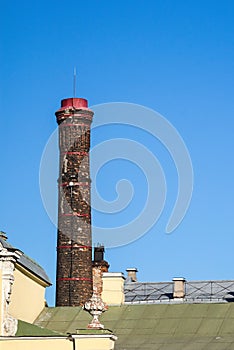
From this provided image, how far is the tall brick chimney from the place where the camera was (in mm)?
80688

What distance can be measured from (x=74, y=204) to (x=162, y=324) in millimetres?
27007

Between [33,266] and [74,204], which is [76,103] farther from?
[33,266]

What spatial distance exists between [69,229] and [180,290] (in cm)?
1230

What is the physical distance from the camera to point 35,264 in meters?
57.0

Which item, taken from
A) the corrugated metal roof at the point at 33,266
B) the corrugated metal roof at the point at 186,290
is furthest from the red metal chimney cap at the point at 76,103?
the corrugated metal roof at the point at 33,266

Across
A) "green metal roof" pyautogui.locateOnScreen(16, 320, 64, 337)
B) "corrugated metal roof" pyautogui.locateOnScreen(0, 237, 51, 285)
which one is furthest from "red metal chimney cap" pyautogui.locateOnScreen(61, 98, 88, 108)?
"green metal roof" pyautogui.locateOnScreen(16, 320, 64, 337)

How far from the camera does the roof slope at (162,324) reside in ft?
176

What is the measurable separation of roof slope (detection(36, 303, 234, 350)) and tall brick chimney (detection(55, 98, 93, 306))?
2202cm

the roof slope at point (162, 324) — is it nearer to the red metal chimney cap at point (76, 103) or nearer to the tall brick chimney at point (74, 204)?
the tall brick chimney at point (74, 204)

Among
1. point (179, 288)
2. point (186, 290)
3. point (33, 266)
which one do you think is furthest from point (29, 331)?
point (186, 290)

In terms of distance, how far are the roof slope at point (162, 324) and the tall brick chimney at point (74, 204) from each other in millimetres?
22016

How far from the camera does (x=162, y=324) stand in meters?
55.8

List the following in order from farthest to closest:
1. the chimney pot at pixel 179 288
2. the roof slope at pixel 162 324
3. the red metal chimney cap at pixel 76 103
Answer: the red metal chimney cap at pixel 76 103 → the chimney pot at pixel 179 288 → the roof slope at pixel 162 324

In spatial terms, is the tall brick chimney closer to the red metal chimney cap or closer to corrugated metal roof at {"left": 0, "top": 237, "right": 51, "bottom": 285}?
the red metal chimney cap
